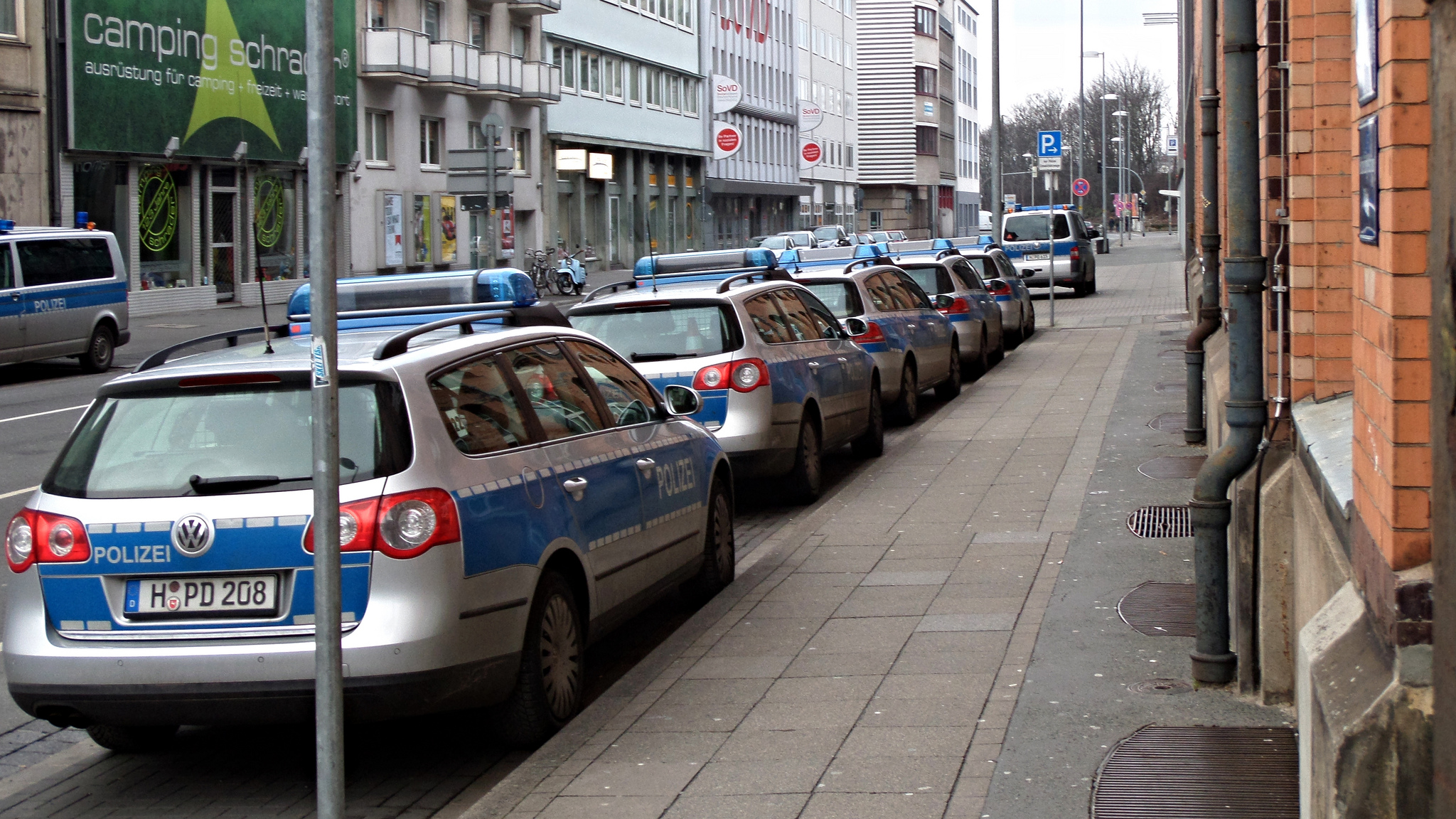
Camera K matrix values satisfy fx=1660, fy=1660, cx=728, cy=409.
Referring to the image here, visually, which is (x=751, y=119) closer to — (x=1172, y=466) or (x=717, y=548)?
(x=1172, y=466)

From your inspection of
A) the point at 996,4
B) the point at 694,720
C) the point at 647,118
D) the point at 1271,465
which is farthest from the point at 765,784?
the point at 647,118

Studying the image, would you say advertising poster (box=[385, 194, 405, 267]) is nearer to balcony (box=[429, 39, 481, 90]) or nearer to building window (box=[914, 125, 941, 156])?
balcony (box=[429, 39, 481, 90])

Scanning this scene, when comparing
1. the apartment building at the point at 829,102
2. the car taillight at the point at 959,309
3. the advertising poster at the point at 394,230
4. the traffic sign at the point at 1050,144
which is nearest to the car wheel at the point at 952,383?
the car taillight at the point at 959,309

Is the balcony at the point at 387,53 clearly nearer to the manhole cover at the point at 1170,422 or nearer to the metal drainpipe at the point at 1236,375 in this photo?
the manhole cover at the point at 1170,422

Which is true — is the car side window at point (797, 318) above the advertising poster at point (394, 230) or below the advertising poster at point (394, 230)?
below

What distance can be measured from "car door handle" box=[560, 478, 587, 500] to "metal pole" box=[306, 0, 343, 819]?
2.35 m

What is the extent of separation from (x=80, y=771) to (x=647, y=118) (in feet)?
184

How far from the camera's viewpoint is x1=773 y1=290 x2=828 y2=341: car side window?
38.4 ft

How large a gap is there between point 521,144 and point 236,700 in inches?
1814

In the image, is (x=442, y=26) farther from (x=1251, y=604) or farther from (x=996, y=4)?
(x=1251, y=604)

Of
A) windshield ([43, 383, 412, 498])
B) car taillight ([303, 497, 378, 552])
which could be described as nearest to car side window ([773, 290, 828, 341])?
windshield ([43, 383, 412, 498])

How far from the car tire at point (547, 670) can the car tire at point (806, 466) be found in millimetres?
4871

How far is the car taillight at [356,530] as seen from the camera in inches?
206

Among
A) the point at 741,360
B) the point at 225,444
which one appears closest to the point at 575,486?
the point at 225,444
